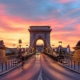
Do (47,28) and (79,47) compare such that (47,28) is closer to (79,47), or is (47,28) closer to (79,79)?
(79,47)

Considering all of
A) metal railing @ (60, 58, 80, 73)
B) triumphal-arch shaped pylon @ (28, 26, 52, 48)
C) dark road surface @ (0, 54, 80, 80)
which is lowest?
dark road surface @ (0, 54, 80, 80)

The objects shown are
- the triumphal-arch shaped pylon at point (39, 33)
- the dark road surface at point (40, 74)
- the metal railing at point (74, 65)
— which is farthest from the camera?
the triumphal-arch shaped pylon at point (39, 33)

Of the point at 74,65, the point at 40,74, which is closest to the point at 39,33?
the point at 74,65

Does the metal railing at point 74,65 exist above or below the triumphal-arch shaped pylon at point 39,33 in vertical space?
below

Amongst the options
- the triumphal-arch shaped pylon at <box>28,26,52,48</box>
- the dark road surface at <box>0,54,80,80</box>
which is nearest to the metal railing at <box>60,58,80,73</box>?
the dark road surface at <box>0,54,80,80</box>

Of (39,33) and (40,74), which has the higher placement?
(39,33)

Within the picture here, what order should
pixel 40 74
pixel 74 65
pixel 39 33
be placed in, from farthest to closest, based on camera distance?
pixel 39 33 < pixel 74 65 < pixel 40 74

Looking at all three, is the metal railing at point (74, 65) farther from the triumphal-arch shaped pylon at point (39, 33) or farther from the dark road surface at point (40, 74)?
the triumphal-arch shaped pylon at point (39, 33)

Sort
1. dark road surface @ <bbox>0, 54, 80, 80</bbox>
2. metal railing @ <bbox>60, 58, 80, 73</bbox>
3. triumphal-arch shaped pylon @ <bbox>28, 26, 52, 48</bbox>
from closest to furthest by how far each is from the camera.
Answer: dark road surface @ <bbox>0, 54, 80, 80</bbox> → metal railing @ <bbox>60, 58, 80, 73</bbox> → triumphal-arch shaped pylon @ <bbox>28, 26, 52, 48</bbox>

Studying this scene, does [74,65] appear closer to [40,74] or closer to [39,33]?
[40,74]

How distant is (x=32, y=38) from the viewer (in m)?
172

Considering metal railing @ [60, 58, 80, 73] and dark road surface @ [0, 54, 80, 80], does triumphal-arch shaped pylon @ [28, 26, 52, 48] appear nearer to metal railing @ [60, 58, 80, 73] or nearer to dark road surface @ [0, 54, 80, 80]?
metal railing @ [60, 58, 80, 73]

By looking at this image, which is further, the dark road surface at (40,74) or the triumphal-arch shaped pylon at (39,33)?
the triumphal-arch shaped pylon at (39,33)

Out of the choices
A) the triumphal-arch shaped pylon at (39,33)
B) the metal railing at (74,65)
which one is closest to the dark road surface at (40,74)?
the metal railing at (74,65)
